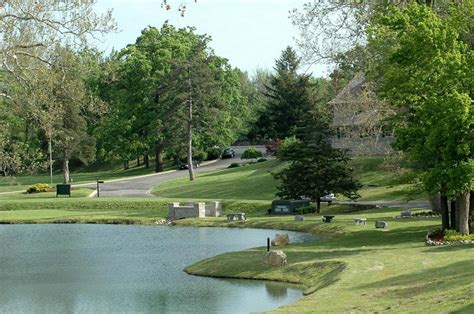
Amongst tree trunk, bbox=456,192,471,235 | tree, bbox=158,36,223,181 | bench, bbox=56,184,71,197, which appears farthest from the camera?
tree, bbox=158,36,223,181

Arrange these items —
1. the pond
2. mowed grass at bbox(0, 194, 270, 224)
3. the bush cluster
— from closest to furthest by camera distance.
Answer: the pond
the bush cluster
mowed grass at bbox(0, 194, 270, 224)

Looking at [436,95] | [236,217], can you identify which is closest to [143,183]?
[236,217]

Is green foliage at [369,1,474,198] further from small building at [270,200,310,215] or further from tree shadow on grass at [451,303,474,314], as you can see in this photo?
small building at [270,200,310,215]

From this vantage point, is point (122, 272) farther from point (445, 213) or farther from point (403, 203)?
point (403, 203)

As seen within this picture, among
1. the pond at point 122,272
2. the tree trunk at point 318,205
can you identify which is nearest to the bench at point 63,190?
the pond at point 122,272

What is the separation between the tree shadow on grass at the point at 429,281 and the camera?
21.4 metres

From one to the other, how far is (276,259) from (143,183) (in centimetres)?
4861

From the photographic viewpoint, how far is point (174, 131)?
260 ft

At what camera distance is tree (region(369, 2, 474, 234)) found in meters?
30.7

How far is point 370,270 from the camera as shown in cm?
2636

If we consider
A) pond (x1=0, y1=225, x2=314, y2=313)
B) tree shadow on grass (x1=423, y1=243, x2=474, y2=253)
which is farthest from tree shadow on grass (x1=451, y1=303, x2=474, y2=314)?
tree shadow on grass (x1=423, y1=243, x2=474, y2=253)

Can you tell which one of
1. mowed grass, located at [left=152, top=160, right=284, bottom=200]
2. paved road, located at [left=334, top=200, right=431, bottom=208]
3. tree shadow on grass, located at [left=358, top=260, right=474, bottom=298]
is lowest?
tree shadow on grass, located at [left=358, top=260, right=474, bottom=298]

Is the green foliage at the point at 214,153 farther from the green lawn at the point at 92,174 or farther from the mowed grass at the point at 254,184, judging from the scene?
the mowed grass at the point at 254,184

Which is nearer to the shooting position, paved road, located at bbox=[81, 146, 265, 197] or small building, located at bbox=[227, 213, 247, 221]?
small building, located at bbox=[227, 213, 247, 221]
